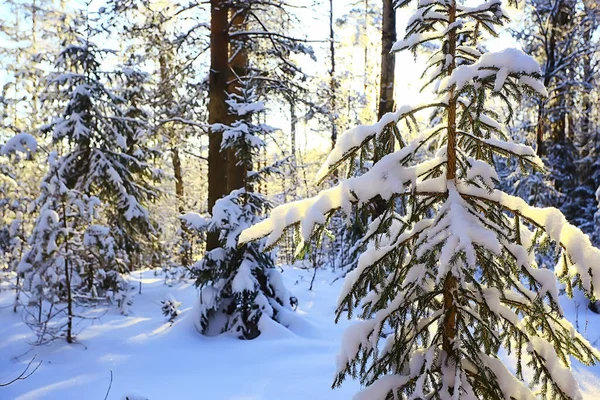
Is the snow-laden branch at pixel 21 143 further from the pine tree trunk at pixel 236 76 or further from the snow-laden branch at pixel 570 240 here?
the snow-laden branch at pixel 570 240

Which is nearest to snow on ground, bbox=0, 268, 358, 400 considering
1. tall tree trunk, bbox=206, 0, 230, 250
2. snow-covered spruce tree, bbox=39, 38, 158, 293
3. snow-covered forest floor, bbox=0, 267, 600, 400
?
snow-covered forest floor, bbox=0, 267, 600, 400

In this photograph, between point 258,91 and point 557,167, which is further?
point 557,167

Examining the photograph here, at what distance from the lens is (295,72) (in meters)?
8.42

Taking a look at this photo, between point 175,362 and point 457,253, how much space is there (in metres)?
4.33

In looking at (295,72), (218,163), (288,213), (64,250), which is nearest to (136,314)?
(64,250)

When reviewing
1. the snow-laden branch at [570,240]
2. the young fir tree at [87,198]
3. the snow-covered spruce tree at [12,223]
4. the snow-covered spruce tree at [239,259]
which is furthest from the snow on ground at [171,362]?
the snow-laden branch at [570,240]

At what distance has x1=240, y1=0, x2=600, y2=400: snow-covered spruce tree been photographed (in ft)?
5.99

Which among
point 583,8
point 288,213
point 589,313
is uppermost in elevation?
point 583,8

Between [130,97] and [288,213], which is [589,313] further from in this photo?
[130,97]

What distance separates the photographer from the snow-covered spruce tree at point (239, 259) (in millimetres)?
5727

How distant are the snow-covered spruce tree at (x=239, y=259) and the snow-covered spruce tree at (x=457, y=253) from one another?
3.58m

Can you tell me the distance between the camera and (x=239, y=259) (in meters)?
6.02

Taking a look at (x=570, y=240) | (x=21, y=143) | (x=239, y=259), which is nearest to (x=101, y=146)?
(x=21, y=143)

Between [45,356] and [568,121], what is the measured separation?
1488 cm
